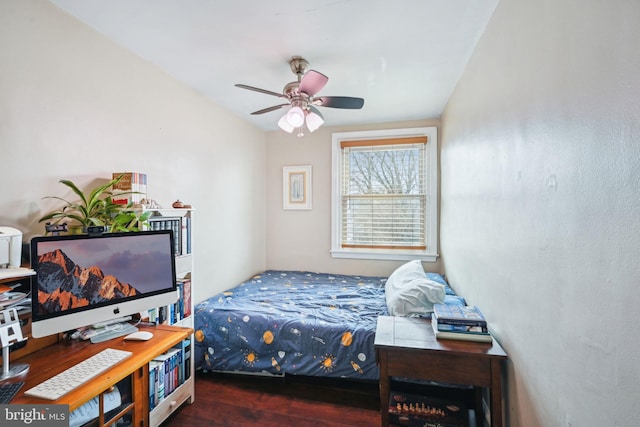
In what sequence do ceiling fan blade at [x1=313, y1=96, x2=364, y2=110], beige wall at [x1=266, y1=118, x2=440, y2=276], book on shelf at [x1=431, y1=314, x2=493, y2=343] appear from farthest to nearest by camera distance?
beige wall at [x1=266, y1=118, x2=440, y2=276], ceiling fan blade at [x1=313, y1=96, x2=364, y2=110], book on shelf at [x1=431, y1=314, x2=493, y2=343]

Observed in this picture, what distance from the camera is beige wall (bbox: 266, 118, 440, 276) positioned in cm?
392

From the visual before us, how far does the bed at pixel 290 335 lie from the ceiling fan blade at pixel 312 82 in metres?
1.74

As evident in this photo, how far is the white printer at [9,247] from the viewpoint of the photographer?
124cm

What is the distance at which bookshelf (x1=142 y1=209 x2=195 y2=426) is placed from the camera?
1774mm

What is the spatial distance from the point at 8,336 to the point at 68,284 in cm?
28

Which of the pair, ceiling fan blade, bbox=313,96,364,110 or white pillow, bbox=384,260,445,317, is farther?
ceiling fan blade, bbox=313,96,364,110

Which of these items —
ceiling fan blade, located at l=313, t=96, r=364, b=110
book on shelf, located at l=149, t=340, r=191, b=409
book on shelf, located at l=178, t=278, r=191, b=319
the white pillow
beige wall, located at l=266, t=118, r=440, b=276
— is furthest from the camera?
beige wall, located at l=266, t=118, r=440, b=276

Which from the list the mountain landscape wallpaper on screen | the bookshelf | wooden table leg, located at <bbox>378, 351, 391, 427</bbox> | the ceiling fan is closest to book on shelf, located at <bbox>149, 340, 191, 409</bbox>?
the bookshelf

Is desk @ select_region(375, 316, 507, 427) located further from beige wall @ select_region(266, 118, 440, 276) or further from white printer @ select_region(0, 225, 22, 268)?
beige wall @ select_region(266, 118, 440, 276)

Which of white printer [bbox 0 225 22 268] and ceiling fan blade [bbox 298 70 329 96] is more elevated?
ceiling fan blade [bbox 298 70 329 96]

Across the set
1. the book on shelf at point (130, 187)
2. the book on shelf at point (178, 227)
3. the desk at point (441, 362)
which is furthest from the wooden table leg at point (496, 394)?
the book on shelf at point (130, 187)

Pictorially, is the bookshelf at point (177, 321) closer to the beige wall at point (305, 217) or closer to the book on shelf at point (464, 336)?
the book on shelf at point (464, 336)

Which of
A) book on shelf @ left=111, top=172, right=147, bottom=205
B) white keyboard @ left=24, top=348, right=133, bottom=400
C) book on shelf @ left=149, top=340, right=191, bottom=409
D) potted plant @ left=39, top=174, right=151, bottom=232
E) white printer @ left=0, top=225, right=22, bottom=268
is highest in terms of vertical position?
book on shelf @ left=111, top=172, right=147, bottom=205

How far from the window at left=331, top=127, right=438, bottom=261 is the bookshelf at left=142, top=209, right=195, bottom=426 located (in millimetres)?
2098
